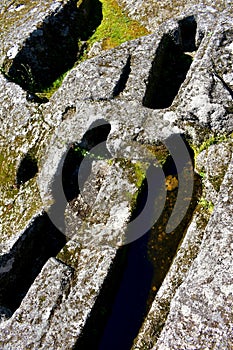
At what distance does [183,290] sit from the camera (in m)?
8.31

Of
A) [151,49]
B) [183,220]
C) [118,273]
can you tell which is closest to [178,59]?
[151,49]

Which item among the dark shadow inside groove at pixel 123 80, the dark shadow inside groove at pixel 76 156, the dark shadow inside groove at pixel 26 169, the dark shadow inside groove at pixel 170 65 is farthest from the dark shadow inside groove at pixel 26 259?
the dark shadow inside groove at pixel 170 65

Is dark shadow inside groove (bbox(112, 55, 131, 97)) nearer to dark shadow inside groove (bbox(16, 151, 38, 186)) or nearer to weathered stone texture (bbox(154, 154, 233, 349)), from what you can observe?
dark shadow inside groove (bbox(16, 151, 38, 186))

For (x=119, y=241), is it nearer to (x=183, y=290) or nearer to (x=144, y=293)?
(x=144, y=293)

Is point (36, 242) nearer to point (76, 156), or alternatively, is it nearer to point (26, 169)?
point (26, 169)

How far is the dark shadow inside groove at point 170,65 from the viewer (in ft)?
42.6

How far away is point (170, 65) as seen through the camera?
1383cm

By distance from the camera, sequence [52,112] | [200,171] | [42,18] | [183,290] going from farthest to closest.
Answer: [42,18] < [52,112] < [200,171] < [183,290]

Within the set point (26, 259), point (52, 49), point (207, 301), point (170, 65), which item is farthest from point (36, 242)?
point (52, 49)

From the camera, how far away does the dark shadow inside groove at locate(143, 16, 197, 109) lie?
12977mm

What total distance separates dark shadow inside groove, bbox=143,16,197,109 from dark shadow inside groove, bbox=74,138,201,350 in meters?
3.56

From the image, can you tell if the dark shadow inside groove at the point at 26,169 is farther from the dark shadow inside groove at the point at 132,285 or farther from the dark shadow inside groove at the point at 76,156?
the dark shadow inside groove at the point at 132,285

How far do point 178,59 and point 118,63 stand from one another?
2157 mm

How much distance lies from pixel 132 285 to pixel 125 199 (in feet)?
6.80
